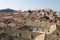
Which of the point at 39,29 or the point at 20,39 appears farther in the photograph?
the point at 39,29

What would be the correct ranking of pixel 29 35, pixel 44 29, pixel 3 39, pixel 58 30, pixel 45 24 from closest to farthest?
pixel 3 39 → pixel 29 35 → pixel 58 30 → pixel 44 29 → pixel 45 24

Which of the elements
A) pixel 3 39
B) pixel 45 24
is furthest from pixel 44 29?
pixel 3 39

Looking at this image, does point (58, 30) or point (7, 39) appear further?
point (58, 30)

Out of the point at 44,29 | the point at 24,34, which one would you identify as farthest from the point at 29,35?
the point at 44,29

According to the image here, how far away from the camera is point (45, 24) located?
43.0 metres

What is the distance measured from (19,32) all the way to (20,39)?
20.1 feet

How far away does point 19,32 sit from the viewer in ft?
98.8

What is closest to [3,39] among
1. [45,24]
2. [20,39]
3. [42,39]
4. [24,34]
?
[20,39]

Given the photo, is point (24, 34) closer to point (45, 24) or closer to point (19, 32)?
point (19, 32)

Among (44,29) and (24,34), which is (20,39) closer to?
(24,34)

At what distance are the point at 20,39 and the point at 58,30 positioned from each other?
391 inches

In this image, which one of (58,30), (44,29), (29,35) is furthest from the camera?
(44,29)

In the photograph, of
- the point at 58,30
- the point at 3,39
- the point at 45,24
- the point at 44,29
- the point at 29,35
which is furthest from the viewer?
the point at 45,24

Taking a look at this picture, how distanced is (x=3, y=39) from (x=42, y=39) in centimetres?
477
